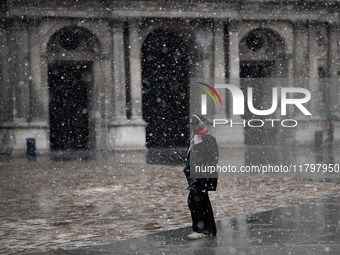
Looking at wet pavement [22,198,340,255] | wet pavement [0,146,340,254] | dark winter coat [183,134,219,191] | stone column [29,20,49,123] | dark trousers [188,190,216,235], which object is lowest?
wet pavement [0,146,340,254]

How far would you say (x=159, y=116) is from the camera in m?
31.9

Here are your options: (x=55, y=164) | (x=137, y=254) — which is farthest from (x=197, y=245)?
(x=55, y=164)

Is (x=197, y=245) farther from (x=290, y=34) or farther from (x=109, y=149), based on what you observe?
(x=290, y=34)

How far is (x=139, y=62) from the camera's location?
88.2 ft

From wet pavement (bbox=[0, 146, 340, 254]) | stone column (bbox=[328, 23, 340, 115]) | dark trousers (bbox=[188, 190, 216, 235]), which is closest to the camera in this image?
wet pavement (bbox=[0, 146, 340, 254])

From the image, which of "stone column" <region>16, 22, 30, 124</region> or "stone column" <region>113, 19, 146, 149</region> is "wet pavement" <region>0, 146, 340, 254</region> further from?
"stone column" <region>113, 19, 146, 149</region>

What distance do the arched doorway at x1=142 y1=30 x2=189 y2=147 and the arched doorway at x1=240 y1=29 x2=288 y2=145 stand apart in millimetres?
3567

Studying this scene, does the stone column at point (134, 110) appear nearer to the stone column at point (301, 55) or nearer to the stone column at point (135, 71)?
the stone column at point (135, 71)

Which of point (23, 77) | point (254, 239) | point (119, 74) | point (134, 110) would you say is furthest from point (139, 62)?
point (254, 239)

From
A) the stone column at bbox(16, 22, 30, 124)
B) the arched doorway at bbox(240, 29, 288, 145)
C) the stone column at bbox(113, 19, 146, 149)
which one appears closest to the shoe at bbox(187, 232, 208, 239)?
the stone column at bbox(113, 19, 146, 149)

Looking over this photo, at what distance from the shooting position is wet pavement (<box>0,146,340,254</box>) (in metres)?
6.56

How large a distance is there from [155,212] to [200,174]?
276 centimetres

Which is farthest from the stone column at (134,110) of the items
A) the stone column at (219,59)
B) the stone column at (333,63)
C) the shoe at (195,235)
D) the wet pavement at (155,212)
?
the shoe at (195,235)

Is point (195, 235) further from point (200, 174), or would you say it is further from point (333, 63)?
point (333, 63)
